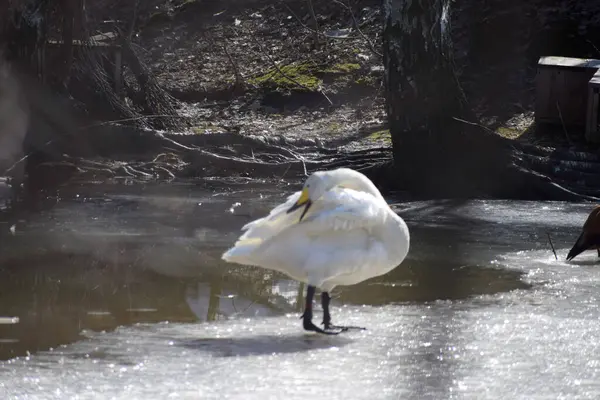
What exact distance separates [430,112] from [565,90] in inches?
99.3

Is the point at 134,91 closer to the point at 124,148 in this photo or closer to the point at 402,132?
the point at 124,148

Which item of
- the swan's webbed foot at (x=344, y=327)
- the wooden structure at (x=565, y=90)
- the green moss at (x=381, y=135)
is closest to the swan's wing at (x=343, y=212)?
the swan's webbed foot at (x=344, y=327)

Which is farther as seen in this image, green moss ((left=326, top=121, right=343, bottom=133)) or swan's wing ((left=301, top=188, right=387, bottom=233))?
green moss ((left=326, top=121, right=343, bottom=133))

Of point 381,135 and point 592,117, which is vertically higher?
point 592,117

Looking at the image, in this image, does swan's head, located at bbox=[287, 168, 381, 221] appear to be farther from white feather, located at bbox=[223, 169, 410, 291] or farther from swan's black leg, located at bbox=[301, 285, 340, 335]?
swan's black leg, located at bbox=[301, 285, 340, 335]

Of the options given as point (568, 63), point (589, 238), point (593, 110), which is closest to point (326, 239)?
point (589, 238)

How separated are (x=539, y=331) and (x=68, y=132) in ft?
29.1

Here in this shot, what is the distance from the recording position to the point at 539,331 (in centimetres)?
587

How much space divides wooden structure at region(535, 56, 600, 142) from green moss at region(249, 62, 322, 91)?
4118 millimetres

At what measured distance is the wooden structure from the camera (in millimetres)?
13922

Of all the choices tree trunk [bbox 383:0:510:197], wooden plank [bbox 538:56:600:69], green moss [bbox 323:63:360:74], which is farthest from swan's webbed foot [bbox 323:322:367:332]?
green moss [bbox 323:63:360:74]

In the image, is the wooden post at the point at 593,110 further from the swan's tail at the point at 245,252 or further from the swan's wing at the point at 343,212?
the swan's tail at the point at 245,252

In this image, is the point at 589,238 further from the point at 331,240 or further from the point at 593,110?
the point at 593,110

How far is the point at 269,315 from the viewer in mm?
6582
